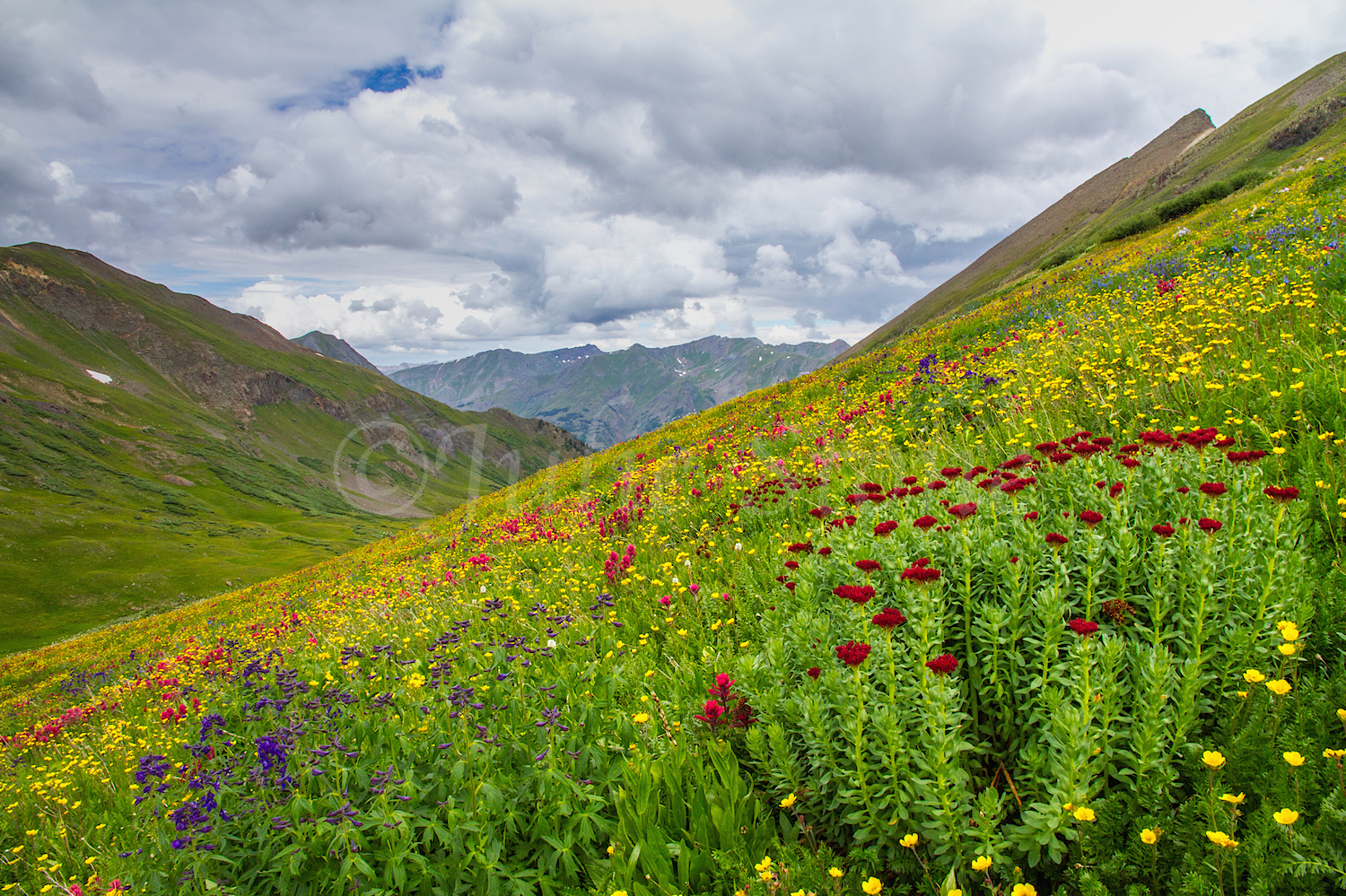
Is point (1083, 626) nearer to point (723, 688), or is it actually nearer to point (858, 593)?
point (858, 593)

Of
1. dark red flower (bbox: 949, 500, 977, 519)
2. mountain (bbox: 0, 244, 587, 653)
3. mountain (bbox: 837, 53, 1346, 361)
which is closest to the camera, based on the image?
dark red flower (bbox: 949, 500, 977, 519)

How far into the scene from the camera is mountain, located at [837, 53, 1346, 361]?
37.8 metres

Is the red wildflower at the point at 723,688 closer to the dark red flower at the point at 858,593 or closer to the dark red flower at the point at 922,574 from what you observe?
the dark red flower at the point at 858,593

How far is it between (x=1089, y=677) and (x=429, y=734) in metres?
3.97

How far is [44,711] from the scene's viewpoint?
422 inches

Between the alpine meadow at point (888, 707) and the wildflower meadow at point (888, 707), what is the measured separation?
3 centimetres

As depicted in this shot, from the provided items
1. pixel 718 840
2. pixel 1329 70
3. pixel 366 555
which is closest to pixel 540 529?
pixel 718 840

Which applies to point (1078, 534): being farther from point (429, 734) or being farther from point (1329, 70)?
point (1329, 70)

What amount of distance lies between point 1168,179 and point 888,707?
135m

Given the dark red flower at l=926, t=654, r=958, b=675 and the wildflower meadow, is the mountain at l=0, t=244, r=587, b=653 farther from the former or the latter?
the dark red flower at l=926, t=654, r=958, b=675

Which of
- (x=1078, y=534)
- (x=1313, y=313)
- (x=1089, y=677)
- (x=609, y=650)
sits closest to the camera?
(x=1089, y=677)

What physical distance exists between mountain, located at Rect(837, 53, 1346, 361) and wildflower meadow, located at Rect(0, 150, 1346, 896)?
26.3 m

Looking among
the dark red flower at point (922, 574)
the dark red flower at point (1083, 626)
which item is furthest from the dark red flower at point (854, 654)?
the dark red flower at point (1083, 626)

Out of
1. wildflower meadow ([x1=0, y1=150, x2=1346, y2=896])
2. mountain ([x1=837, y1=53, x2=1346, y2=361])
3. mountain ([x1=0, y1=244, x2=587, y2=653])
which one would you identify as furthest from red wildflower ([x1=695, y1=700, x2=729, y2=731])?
mountain ([x1=837, y1=53, x2=1346, y2=361])
